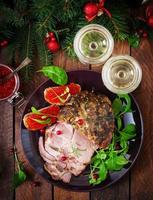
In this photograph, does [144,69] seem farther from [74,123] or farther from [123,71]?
[74,123]

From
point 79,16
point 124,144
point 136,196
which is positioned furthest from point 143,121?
point 79,16

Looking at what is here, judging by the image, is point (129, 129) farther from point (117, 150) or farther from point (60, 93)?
point (60, 93)

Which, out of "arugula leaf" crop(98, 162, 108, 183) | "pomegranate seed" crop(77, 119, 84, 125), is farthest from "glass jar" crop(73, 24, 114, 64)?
"arugula leaf" crop(98, 162, 108, 183)

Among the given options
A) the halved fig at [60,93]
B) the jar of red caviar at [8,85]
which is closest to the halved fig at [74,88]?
the halved fig at [60,93]

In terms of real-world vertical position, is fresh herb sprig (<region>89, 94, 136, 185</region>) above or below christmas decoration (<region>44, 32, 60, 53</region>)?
below

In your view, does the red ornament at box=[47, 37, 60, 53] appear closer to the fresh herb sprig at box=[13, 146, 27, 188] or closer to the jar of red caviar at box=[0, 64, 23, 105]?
the jar of red caviar at box=[0, 64, 23, 105]

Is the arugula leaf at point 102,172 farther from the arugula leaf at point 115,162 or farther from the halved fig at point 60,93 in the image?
the halved fig at point 60,93
